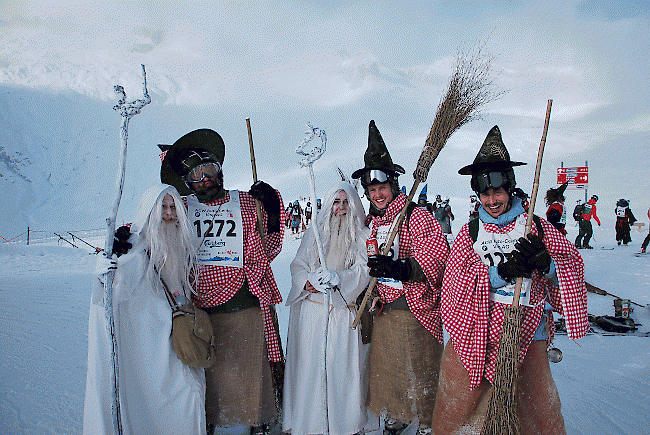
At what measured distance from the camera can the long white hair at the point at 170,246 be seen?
2621 millimetres

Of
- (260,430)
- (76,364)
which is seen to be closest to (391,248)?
(260,430)

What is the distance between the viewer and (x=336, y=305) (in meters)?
2.97

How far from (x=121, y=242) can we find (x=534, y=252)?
225cm

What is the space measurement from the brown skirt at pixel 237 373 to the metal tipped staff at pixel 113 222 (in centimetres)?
67

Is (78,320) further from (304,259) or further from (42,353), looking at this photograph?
(304,259)

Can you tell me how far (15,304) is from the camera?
6461 mm

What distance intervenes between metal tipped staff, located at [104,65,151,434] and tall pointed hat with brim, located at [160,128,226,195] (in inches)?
29.5

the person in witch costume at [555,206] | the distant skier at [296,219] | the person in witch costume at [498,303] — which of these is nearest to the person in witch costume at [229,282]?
the person in witch costume at [498,303]

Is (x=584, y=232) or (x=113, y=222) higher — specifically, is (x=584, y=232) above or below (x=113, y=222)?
below

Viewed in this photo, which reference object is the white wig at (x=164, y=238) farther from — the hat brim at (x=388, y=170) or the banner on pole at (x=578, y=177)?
the banner on pole at (x=578, y=177)

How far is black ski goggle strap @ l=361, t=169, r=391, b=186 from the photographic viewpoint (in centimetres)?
296

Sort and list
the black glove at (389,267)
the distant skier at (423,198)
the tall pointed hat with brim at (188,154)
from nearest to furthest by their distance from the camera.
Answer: the black glove at (389,267)
the tall pointed hat with brim at (188,154)
the distant skier at (423,198)

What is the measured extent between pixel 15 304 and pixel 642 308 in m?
9.35

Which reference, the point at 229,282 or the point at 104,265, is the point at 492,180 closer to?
the point at 229,282
